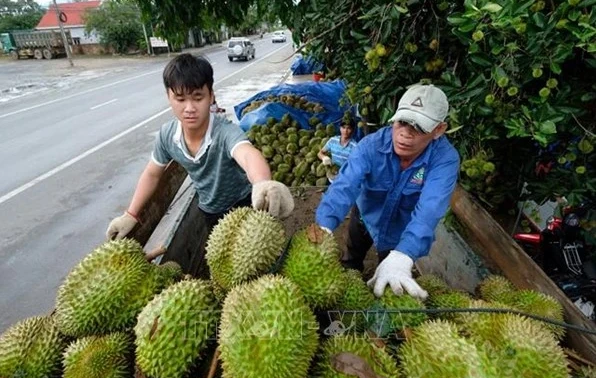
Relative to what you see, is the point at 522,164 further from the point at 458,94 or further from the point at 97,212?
the point at 97,212

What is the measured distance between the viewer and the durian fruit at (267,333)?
112 centimetres

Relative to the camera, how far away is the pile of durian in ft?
3.82

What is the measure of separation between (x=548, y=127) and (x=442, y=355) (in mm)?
1171

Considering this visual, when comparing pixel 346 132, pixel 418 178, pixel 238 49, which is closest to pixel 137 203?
pixel 418 178

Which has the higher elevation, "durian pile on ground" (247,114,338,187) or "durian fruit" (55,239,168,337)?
"durian fruit" (55,239,168,337)

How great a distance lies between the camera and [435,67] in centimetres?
271

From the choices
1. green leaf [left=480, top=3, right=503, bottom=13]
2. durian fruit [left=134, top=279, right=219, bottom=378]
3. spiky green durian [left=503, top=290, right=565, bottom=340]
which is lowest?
spiky green durian [left=503, top=290, right=565, bottom=340]

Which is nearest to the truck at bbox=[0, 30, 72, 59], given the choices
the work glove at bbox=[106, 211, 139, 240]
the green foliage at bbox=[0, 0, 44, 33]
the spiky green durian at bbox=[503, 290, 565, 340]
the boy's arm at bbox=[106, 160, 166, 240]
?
the green foliage at bbox=[0, 0, 44, 33]

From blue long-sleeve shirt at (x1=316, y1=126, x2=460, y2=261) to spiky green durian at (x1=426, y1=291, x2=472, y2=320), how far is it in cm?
28

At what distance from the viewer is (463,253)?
2514 millimetres

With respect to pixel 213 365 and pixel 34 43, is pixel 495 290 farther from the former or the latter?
pixel 34 43

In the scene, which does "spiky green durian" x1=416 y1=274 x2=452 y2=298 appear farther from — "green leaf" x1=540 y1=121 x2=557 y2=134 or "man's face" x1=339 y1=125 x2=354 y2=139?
"man's face" x1=339 y1=125 x2=354 y2=139

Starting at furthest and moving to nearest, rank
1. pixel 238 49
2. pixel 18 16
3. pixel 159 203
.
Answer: pixel 18 16 → pixel 238 49 → pixel 159 203

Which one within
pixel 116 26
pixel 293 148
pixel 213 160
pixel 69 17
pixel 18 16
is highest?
pixel 18 16
